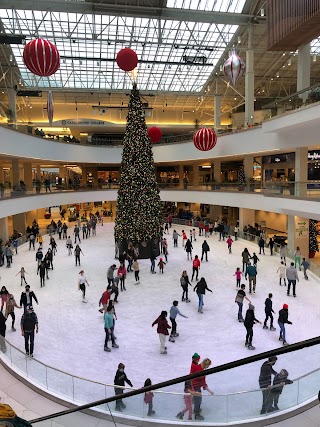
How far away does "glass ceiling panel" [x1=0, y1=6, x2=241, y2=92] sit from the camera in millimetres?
24797

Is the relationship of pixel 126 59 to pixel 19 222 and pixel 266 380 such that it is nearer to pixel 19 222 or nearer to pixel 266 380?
pixel 266 380

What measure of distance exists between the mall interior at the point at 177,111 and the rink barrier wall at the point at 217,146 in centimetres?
8

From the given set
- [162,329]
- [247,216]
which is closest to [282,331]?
[162,329]

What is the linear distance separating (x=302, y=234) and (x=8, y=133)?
17567 millimetres

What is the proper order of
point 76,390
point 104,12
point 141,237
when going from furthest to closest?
point 104,12, point 141,237, point 76,390

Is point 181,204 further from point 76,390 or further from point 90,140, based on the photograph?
point 76,390

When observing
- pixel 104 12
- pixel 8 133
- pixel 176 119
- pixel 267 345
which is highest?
pixel 104 12

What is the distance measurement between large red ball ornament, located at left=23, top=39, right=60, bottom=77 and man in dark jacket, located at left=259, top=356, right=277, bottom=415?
10140 mm

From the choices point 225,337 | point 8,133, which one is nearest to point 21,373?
point 225,337

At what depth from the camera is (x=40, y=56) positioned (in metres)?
11.1

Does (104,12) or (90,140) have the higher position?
(104,12)

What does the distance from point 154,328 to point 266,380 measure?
5247 mm

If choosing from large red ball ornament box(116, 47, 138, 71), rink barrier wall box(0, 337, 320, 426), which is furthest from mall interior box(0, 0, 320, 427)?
large red ball ornament box(116, 47, 138, 71)

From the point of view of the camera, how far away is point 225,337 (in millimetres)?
10156
